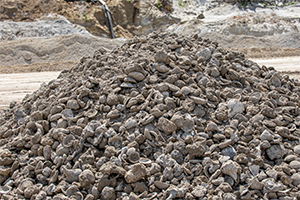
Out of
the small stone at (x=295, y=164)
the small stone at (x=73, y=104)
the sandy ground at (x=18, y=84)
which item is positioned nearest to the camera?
the small stone at (x=295, y=164)

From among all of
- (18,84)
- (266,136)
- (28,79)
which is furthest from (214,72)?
(28,79)

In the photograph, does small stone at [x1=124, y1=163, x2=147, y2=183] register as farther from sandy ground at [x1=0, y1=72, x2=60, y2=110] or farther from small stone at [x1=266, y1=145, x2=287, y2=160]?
sandy ground at [x1=0, y1=72, x2=60, y2=110]

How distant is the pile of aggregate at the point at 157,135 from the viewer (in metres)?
2.62

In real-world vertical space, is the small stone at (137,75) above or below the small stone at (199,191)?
above

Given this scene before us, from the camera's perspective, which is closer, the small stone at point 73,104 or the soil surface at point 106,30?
the small stone at point 73,104

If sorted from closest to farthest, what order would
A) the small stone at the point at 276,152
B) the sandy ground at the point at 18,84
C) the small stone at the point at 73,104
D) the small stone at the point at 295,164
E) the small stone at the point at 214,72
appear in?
the small stone at the point at 295,164
the small stone at the point at 276,152
the small stone at the point at 73,104
the small stone at the point at 214,72
the sandy ground at the point at 18,84

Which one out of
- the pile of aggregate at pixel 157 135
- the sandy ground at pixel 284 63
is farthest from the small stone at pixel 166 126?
the sandy ground at pixel 284 63

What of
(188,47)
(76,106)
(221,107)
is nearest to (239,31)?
(188,47)

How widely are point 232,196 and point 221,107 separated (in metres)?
1.26

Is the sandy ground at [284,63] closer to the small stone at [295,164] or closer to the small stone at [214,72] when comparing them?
the small stone at [214,72]

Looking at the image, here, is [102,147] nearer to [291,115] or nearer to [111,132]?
[111,132]

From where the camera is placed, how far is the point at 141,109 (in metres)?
3.13

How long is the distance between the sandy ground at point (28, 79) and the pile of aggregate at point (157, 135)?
12.5 ft

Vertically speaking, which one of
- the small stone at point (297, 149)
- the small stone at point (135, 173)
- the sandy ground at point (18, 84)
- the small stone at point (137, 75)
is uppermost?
the small stone at point (137, 75)
